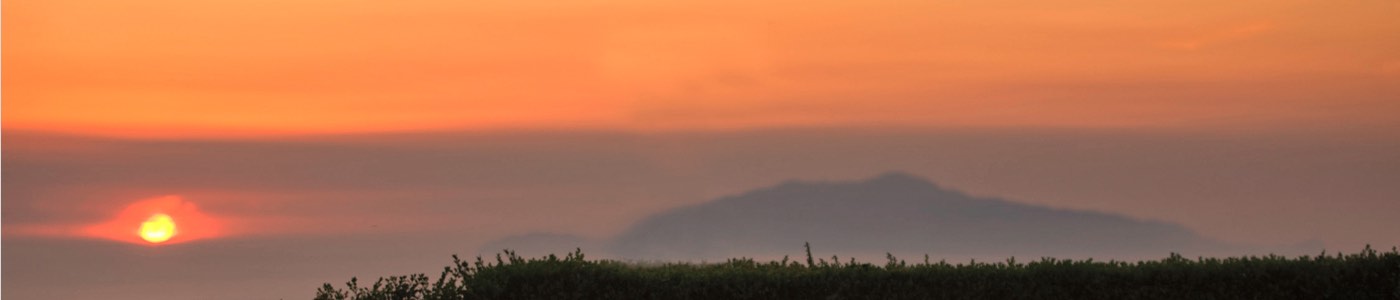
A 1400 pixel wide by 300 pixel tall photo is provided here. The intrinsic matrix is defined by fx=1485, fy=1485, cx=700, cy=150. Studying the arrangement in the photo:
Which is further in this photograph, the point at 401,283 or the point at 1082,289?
the point at 401,283

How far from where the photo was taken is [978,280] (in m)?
19.0

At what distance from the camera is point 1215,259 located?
19.1 m

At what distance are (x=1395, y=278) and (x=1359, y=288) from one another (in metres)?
0.49

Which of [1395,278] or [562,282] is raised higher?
[562,282]

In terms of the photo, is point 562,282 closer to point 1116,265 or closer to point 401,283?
point 401,283

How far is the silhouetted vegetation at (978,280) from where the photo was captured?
61.4 feet

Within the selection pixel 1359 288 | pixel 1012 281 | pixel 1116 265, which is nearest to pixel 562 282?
pixel 1012 281

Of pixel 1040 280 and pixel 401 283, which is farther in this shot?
pixel 401 283

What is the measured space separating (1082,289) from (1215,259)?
1.84 meters

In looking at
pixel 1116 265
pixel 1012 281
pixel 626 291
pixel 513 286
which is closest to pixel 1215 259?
pixel 1116 265

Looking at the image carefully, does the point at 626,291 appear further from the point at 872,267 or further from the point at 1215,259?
the point at 1215,259

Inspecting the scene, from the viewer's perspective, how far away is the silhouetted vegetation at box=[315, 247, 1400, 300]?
737 inches

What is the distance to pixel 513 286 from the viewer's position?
19422mm

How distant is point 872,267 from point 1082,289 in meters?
2.65
